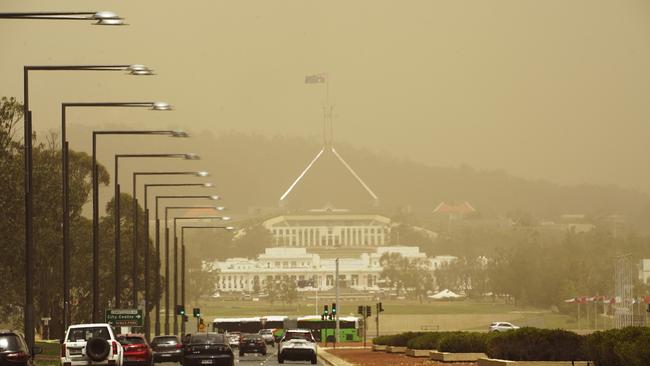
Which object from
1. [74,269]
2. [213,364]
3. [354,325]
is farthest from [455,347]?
[354,325]

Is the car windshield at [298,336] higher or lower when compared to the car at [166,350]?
higher

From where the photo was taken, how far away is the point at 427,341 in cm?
9850

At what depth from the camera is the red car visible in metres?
75.8

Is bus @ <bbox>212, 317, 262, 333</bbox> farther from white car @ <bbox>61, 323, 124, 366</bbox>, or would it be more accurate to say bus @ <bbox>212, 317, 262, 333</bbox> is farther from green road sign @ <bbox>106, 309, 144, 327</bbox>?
white car @ <bbox>61, 323, 124, 366</bbox>

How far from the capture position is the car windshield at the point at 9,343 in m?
52.1

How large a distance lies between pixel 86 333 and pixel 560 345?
1795cm

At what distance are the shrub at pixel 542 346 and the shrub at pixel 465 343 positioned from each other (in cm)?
1559

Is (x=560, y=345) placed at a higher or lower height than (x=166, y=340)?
higher

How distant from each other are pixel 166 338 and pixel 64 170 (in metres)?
15.6

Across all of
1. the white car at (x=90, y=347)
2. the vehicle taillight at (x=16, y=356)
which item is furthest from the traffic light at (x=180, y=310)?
the vehicle taillight at (x=16, y=356)

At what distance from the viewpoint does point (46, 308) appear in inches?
5679

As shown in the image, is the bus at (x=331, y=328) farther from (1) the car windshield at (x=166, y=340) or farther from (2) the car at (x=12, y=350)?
(2) the car at (x=12, y=350)

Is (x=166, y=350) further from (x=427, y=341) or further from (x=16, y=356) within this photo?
(x=16, y=356)

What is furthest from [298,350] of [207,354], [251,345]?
[251,345]
